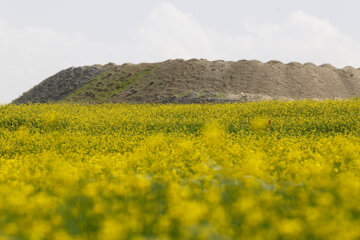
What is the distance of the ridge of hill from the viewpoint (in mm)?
35906

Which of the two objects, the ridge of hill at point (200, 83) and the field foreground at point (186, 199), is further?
the ridge of hill at point (200, 83)

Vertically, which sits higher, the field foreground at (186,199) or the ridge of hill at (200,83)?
the ridge of hill at (200,83)

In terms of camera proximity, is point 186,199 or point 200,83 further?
point 200,83

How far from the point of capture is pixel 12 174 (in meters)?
8.67

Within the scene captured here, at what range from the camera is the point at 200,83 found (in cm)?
3834

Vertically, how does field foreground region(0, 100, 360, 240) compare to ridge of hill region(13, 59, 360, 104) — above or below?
below

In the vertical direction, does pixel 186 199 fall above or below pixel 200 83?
below

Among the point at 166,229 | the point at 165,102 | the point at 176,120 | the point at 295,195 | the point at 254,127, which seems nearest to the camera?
the point at 166,229

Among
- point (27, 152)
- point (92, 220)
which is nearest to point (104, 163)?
point (92, 220)

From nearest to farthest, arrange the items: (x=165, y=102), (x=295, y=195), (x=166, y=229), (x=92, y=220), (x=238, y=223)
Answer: (x=166, y=229), (x=238, y=223), (x=92, y=220), (x=295, y=195), (x=165, y=102)

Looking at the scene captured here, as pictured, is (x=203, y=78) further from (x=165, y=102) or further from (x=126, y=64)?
(x=126, y=64)

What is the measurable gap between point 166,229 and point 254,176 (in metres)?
2.67

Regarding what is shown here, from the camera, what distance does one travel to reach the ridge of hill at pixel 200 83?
3591 cm

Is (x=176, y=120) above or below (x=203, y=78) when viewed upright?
below
